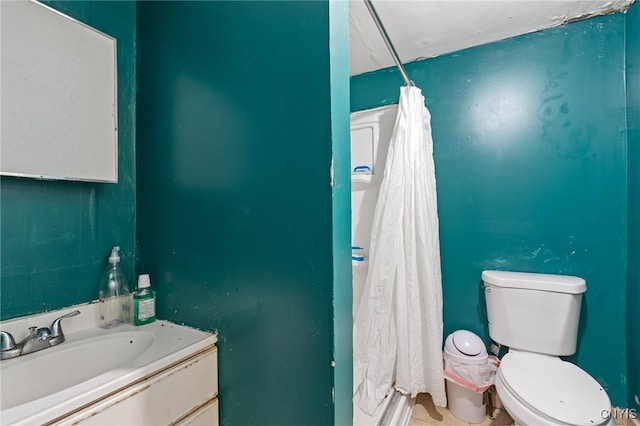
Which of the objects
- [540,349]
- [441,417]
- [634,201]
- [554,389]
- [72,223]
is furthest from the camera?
[441,417]

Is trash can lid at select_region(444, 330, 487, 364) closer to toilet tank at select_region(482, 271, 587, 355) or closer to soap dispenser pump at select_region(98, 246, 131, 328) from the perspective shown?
toilet tank at select_region(482, 271, 587, 355)

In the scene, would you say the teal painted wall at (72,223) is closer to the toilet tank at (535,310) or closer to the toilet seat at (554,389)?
the toilet seat at (554,389)

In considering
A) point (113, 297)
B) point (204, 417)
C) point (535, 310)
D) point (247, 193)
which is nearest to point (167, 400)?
point (204, 417)

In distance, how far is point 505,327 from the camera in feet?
4.83

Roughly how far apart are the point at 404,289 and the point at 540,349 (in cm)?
71

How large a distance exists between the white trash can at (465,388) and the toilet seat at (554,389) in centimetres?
15

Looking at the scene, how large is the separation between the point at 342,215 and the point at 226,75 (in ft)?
1.70

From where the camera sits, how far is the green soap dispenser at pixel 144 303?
3.01ft

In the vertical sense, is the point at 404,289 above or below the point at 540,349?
above

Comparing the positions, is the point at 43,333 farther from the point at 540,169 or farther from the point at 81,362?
the point at 540,169

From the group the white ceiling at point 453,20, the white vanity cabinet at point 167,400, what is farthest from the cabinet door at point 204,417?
Result: the white ceiling at point 453,20

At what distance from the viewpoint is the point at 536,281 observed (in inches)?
55.3

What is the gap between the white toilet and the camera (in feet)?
3.38

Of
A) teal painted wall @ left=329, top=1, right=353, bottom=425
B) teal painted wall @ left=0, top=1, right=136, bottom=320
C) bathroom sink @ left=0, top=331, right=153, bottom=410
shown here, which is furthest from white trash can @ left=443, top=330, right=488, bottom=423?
teal painted wall @ left=0, top=1, right=136, bottom=320
